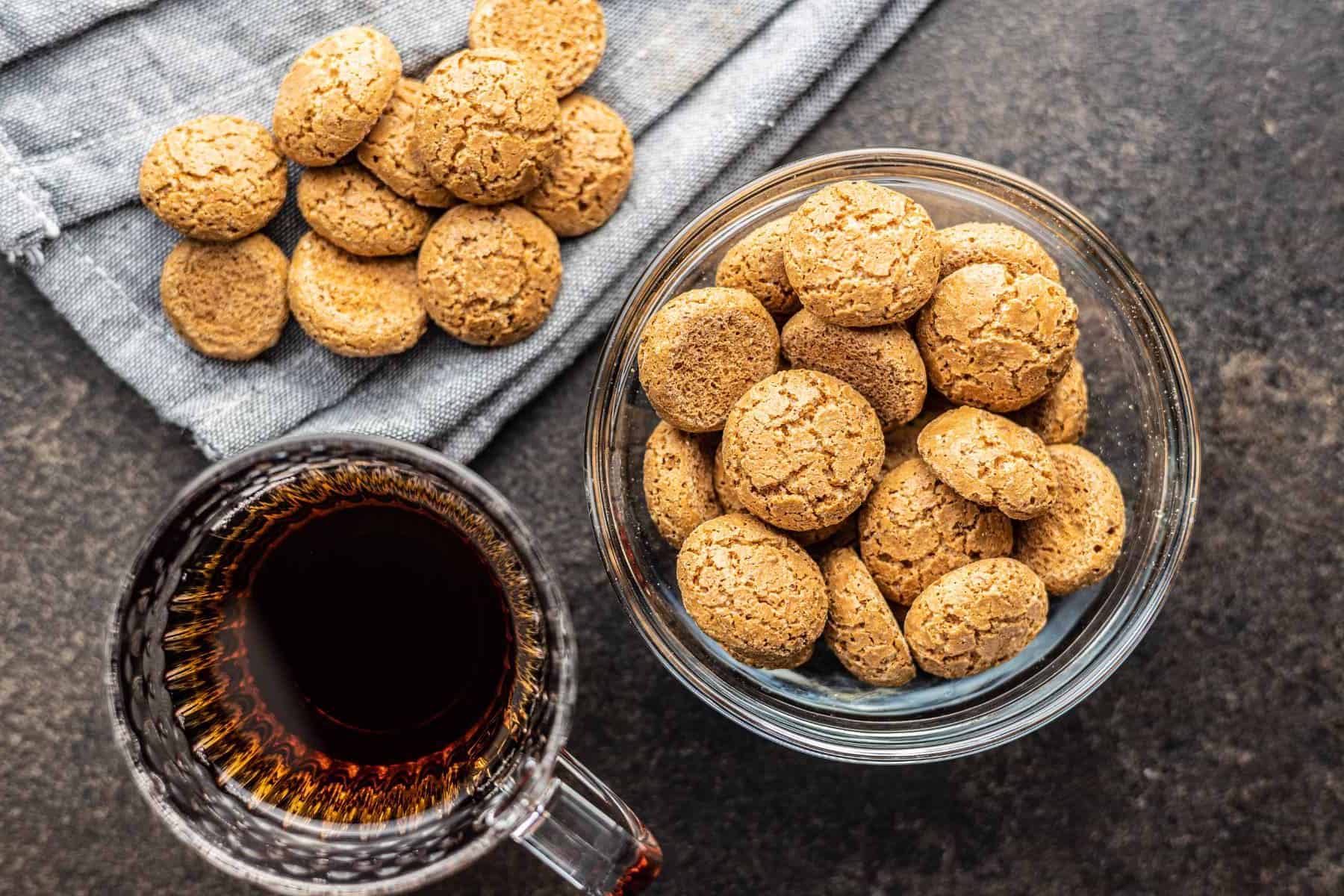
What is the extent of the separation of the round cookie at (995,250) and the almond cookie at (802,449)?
155 mm

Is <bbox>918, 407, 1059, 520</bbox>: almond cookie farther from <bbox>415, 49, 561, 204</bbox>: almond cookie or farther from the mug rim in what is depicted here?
<bbox>415, 49, 561, 204</bbox>: almond cookie

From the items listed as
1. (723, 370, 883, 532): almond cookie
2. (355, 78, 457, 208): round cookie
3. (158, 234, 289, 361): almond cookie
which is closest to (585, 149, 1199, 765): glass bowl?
(723, 370, 883, 532): almond cookie

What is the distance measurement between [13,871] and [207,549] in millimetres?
578

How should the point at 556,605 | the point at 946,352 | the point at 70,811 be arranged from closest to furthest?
the point at 556,605 < the point at 946,352 < the point at 70,811

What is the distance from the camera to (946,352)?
0.83 metres

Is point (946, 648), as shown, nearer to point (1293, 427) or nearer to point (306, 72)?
point (1293, 427)

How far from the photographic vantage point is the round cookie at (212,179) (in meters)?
0.98

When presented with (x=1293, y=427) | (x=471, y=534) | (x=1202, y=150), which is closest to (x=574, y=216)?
(x=471, y=534)

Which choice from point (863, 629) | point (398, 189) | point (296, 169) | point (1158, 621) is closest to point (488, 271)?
point (398, 189)

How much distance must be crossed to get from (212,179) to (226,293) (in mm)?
111

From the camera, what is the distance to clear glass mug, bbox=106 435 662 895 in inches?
29.4

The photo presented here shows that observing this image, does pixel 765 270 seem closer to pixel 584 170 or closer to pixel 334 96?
pixel 584 170

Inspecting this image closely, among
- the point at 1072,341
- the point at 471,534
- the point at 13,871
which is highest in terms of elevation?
the point at 1072,341

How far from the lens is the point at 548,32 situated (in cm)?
102
